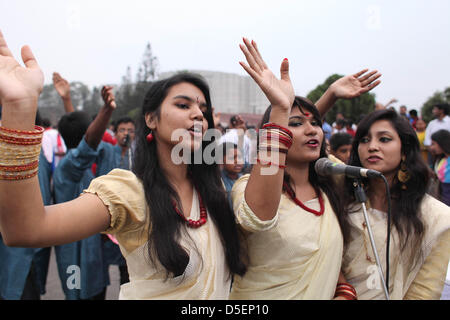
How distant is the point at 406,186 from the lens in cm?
208

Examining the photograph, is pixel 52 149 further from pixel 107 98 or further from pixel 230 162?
pixel 230 162

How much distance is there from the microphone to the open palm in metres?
1.28

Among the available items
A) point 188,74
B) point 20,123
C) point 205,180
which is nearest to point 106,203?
point 20,123

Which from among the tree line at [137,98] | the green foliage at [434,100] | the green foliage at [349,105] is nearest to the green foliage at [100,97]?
the tree line at [137,98]

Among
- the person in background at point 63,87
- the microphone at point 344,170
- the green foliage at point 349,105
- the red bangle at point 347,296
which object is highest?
the green foliage at point 349,105

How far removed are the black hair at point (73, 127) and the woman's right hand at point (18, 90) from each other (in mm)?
1956

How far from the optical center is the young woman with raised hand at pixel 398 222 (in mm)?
1870

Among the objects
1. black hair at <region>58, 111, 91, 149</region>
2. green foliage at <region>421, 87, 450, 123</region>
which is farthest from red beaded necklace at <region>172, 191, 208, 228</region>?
green foliage at <region>421, 87, 450, 123</region>

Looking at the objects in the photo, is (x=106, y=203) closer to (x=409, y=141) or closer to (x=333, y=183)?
(x=333, y=183)

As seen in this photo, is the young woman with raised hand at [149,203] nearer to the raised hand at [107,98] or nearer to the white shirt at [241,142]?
the raised hand at [107,98]

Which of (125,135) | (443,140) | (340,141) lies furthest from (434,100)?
(125,135)

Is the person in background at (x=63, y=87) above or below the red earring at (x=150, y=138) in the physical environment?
above

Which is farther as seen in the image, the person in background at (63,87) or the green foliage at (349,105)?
the green foliage at (349,105)
